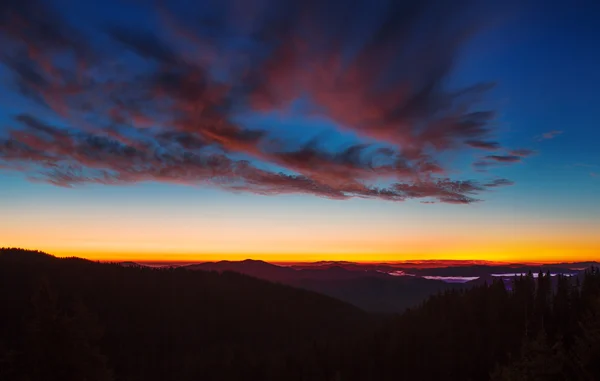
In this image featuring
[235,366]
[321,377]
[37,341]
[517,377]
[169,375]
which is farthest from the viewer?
[169,375]

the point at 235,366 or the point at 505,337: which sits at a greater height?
the point at 505,337

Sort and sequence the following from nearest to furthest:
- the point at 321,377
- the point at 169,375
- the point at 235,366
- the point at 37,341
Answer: the point at 37,341 < the point at 321,377 < the point at 235,366 < the point at 169,375

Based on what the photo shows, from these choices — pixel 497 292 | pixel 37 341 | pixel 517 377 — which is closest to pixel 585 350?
pixel 517 377

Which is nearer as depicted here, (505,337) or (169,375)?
(505,337)

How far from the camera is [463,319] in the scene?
170500 millimetres

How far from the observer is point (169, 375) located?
6767 inches

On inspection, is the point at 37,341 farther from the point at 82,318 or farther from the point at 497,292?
the point at 497,292

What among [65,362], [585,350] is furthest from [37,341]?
[585,350]

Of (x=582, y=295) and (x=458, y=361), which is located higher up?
(x=582, y=295)

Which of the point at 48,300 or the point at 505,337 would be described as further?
the point at 505,337

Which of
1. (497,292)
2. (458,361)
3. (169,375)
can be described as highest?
(497,292)

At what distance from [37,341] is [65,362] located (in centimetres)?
214

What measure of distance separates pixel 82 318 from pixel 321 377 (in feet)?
407

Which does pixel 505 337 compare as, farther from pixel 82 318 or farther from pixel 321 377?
pixel 82 318
